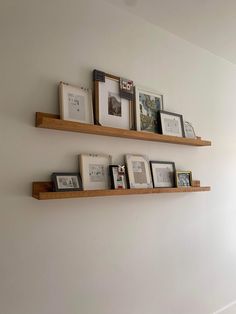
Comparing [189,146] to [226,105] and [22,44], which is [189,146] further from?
[22,44]

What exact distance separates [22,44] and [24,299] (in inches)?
55.9

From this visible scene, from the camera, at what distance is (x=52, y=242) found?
1508 mm

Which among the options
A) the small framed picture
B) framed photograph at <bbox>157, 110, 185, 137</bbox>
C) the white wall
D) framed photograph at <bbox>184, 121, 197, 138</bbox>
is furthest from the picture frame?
framed photograph at <bbox>184, 121, 197, 138</bbox>

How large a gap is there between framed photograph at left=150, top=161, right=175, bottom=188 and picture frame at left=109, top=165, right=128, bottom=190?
0.29m

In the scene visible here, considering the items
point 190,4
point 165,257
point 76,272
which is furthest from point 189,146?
point 76,272

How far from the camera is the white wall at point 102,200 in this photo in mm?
1420

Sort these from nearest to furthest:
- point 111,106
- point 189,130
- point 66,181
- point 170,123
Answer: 1. point 66,181
2. point 111,106
3. point 170,123
4. point 189,130

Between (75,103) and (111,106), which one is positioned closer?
(75,103)

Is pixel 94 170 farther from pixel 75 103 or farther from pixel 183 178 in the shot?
pixel 183 178

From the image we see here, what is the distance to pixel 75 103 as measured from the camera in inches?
62.7

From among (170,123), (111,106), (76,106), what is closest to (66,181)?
(76,106)

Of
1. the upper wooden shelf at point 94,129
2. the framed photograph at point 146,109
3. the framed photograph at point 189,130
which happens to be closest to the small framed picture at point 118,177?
the upper wooden shelf at point 94,129

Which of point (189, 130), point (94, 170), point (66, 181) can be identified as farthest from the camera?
point (189, 130)

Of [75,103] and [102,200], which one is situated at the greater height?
[75,103]
